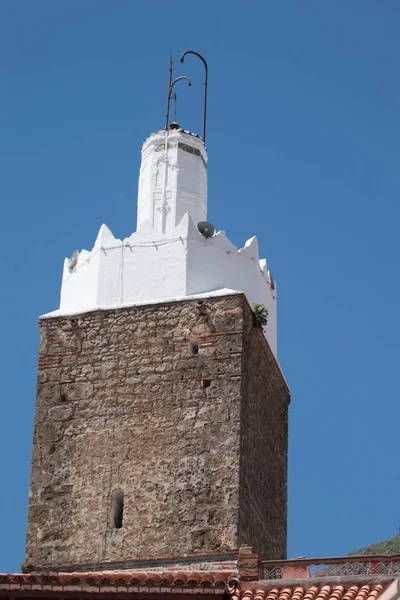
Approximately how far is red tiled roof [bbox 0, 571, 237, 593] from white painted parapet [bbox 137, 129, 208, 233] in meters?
7.98

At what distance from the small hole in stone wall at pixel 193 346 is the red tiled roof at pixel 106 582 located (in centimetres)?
571

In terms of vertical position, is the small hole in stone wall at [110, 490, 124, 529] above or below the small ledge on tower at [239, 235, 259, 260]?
below

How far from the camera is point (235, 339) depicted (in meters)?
24.1

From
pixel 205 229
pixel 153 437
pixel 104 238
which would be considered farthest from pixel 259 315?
pixel 104 238

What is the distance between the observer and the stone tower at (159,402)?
76.3 feet

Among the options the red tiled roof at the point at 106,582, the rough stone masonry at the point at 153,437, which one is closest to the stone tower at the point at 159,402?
the rough stone masonry at the point at 153,437

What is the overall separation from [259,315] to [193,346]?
1.38 meters

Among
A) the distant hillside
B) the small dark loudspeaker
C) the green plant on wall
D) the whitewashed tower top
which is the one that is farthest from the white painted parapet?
Result: the distant hillside

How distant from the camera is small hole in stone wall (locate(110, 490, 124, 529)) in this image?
2352 centimetres

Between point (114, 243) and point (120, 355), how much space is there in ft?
6.89

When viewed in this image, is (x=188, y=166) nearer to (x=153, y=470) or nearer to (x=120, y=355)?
(x=120, y=355)

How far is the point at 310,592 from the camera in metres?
19.0

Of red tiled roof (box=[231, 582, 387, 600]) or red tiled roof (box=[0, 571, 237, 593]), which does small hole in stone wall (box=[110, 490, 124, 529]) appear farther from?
red tiled roof (box=[231, 582, 387, 600])

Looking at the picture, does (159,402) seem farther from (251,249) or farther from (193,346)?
(251,249)
